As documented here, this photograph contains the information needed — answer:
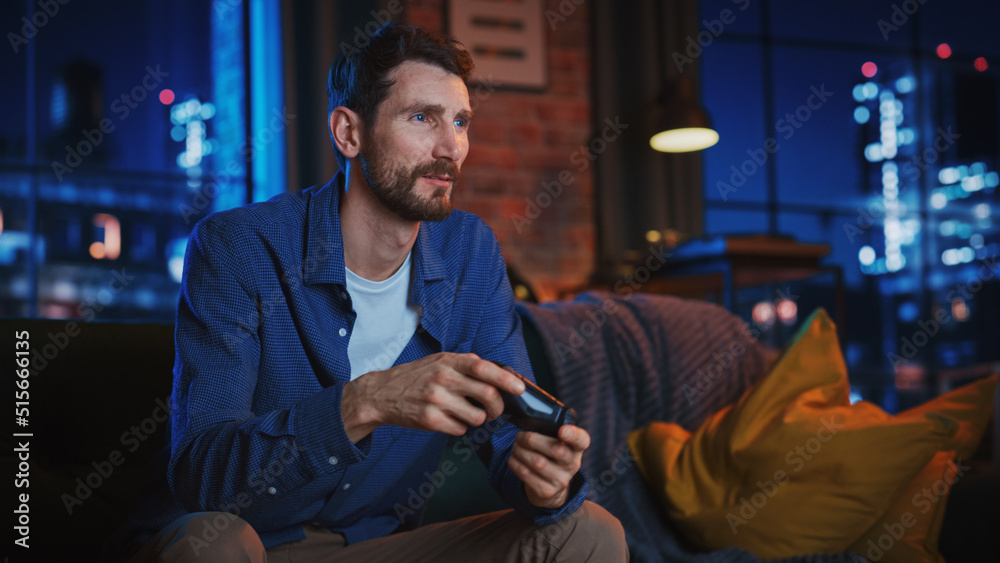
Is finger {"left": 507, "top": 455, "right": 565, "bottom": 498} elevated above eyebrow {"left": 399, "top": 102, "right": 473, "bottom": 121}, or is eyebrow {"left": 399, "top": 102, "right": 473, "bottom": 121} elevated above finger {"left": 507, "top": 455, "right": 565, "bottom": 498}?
eyebrow {"left": 399, "top": 102, "right": 473, "bottom": 121}

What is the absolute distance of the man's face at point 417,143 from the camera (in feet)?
4.50

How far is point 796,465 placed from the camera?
1.62 m

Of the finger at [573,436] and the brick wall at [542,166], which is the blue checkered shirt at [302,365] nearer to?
the finger at [573,436]

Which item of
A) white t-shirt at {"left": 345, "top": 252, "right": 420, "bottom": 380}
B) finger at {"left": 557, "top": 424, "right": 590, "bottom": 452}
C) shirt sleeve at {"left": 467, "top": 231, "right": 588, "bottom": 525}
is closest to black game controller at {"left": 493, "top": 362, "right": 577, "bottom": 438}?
finger at {"left": 557, "top": 424, "right": 590, "bottom": 452}

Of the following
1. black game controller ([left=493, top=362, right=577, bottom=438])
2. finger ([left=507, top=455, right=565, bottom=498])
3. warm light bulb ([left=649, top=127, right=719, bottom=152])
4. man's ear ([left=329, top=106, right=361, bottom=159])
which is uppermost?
warm light bulb ([left=649, top=127, right=719, bottom=152])

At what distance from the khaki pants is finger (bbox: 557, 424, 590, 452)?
0.47 feet

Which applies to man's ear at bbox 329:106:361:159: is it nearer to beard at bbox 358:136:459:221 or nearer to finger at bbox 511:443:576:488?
beard at bbox 358:136:459:221

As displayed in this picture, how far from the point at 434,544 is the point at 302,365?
33 centimetres

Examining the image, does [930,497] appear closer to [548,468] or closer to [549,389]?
[549,389]

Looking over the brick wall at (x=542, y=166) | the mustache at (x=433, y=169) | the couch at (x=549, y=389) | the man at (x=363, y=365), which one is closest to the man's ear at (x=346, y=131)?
the man at (x=363, y=365)

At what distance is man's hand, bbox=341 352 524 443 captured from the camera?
100 centimetres

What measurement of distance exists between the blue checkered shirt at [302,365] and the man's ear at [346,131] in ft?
0.22

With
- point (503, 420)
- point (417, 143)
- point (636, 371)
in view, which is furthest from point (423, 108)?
point (636, 371)

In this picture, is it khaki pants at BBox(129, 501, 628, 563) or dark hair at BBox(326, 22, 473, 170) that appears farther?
dark hair at BBox(326, 22, 473, 170)
